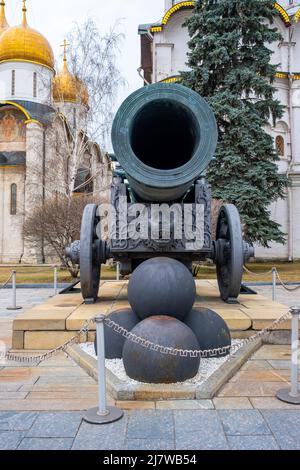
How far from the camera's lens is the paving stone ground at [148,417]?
258 centimetres

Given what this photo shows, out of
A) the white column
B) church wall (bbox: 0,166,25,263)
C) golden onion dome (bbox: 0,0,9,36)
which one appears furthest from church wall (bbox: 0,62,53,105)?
golden onion dome (bbox: 0,0,9,36)

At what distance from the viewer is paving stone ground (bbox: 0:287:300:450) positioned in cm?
258

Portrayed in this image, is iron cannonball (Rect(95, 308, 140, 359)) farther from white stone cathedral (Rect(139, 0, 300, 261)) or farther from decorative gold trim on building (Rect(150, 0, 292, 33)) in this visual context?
decorative gold trim on building (Rect(150, 0, 292, 33))

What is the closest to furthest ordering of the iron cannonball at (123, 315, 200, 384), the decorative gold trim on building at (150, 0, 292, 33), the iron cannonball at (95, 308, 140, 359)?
the iron cannonball at (123, 315, 200, 384)
the iron cannonball at (95, 308, 140, 359)
the decorative gold trim on building at (150, 0, 292, 33)

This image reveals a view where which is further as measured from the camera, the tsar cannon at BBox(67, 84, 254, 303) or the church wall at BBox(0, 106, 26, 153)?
the church wall at BBox(0, 106, 26, 153)

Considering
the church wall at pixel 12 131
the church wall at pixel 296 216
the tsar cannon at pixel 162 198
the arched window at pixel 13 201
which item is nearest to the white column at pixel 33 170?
the arched window at pixel 13 201

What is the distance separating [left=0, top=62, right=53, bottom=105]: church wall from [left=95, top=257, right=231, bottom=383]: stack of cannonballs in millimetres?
31132

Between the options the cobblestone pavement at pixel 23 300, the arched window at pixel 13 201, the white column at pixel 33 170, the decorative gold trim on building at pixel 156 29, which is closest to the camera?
the cobblestone pavement at pixel 23 300

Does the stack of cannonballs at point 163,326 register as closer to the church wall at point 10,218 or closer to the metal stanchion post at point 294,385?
the metal stanchion post at point 294,385

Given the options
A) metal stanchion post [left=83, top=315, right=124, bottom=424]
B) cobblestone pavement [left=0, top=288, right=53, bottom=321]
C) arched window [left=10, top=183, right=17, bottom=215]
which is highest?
arched window [left=10, top=183, right=17, bottom=215]

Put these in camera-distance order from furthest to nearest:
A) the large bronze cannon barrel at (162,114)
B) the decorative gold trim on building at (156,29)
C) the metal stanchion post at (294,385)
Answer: the decorative gold trim on building at (156,29), the large bronze cannon barrel at (162,114), the metal stanchion post at (294,385)

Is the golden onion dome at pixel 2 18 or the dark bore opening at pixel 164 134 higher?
the golden onion dome at pixel 2 18
